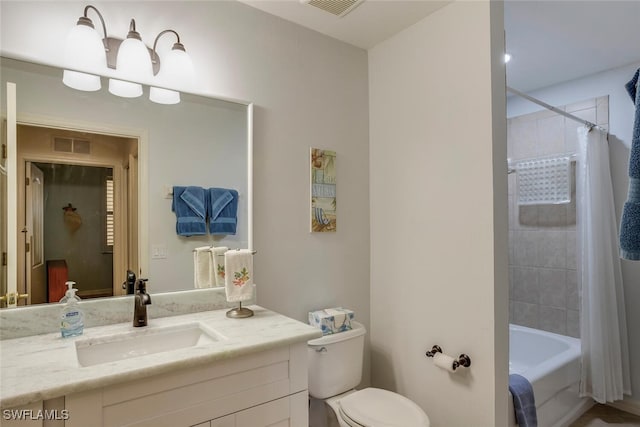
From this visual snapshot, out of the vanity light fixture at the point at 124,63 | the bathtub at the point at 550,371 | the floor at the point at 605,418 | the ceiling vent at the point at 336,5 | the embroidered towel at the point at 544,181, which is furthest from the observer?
the embroidered towel at the point at 544,181

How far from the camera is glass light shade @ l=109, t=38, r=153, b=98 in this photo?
A: 4.77 ft

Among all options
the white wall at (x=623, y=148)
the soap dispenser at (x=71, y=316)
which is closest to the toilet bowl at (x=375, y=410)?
the soap dispenser at (x=71, y=316)

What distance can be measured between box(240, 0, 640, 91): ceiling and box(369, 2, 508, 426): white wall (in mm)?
167

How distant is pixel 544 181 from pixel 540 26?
1288mm

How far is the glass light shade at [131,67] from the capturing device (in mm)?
1455

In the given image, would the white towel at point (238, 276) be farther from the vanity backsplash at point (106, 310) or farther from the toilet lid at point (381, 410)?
the toilet lid at point (381, 410)

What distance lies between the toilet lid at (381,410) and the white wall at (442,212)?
0.96 feet

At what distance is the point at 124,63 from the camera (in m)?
1.46

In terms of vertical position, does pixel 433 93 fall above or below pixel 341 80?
below

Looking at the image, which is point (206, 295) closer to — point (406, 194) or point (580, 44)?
point (406, 194)

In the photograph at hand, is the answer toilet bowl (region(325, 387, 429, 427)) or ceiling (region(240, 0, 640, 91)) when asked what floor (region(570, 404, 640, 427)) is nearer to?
toilet bowl (region(325, 387, 429, 427))

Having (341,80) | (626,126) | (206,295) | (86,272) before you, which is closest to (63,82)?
(86,272)

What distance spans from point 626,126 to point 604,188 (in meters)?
0.53

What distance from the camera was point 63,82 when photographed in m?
1.38
